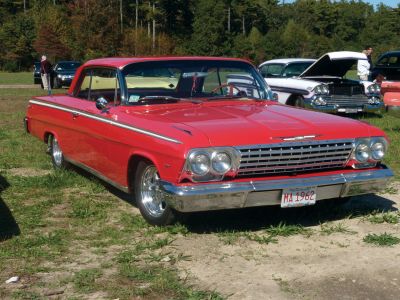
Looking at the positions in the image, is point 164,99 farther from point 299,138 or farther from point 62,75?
point 62,75

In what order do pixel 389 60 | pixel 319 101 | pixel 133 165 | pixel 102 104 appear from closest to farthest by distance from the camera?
1. pixel 133 165
2. pixel 102 104
3. pixel 319 101
4. pixel 389 60

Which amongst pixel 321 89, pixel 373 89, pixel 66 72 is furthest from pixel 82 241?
pixel 66 72

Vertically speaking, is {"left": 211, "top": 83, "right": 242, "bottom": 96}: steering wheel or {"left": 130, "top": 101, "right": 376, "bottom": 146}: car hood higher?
{"left": 211, "top": 83, "right": 242, "bottom": 96}: steering wheel

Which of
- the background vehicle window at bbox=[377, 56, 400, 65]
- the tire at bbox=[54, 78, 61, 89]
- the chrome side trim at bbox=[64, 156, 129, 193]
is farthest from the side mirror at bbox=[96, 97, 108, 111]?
the tire at bbox=[54, 78, 61, 89]

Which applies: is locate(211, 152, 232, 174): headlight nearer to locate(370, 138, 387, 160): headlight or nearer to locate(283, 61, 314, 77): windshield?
locate(370, 138, 387, 160): headlight

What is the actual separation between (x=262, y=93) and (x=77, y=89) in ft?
7.44

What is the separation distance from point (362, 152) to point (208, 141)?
1515 mm

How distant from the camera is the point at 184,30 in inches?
3263

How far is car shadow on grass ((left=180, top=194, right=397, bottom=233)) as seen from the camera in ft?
17.3

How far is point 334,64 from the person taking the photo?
534 inches

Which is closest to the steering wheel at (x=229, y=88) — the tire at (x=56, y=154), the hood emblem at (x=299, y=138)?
the hood emblem at (x=299, y=138)

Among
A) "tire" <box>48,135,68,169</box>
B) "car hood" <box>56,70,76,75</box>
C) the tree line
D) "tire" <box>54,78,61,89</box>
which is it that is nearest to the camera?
"tire" <box>48,135,68,169</box>

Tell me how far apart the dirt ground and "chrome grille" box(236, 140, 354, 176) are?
60cm

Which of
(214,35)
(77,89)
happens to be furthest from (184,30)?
(77,89)
